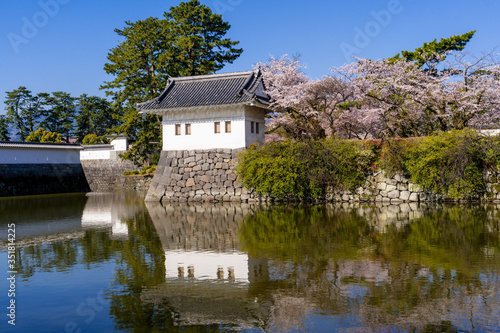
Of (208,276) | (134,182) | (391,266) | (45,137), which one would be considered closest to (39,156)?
(134,182)

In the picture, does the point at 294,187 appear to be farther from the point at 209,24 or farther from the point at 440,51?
the point at 209,24

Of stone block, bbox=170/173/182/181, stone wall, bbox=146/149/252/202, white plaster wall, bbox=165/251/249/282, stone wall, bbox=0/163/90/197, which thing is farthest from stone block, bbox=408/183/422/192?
stone wall, bbox=0/163/90/197

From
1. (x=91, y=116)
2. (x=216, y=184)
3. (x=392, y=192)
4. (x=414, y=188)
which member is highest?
(x=91, y=116)

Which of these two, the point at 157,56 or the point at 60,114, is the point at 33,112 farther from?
the point at 157,56

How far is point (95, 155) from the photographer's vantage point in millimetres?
39469

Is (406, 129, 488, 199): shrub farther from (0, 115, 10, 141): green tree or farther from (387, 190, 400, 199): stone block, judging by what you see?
(0, 115, 10, 141): green tree

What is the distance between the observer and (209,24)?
3372 cm

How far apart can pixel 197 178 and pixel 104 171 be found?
1820 cm

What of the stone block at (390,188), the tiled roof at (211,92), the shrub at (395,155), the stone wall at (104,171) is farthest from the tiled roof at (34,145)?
the stone block at (390,188)

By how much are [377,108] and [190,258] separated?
16.0 m

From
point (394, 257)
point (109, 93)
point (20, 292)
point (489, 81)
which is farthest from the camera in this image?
point (109, 93)

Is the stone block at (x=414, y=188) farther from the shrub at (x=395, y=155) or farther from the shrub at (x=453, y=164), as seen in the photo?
the shrub at (x=395, y=155)

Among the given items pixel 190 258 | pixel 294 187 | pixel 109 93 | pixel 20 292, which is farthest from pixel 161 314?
pixel 109 93

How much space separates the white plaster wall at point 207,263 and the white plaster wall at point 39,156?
91.2ft
